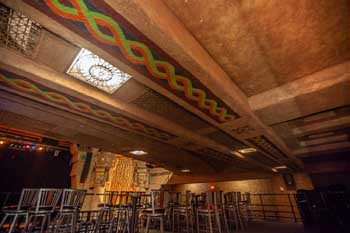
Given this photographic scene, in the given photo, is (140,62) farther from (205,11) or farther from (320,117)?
(320,117)

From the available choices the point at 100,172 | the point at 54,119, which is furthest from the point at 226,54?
the point at 100,172

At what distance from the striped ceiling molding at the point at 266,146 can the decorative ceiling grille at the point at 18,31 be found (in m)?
4.36

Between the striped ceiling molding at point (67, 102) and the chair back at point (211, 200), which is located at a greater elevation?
the striped ceiling molding at point (67, 102)

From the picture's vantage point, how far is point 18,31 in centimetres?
160

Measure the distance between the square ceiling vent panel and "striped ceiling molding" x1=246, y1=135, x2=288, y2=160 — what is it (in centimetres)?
342

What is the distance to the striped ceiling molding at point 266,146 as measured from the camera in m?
4.12

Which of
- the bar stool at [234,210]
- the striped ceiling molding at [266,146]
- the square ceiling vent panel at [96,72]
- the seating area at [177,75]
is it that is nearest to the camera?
the seating area at [177,75]

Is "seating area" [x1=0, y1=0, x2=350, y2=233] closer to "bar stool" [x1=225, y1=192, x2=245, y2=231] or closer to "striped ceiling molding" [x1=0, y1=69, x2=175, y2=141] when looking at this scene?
"striped ceiling molding" [x1=0, y1=69, x2=175, y2=141]

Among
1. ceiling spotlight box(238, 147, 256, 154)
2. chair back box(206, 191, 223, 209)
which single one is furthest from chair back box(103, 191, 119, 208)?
ceiling spotlight box(238, 147, 256, 154)

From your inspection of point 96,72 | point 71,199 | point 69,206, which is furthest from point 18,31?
point 71,199

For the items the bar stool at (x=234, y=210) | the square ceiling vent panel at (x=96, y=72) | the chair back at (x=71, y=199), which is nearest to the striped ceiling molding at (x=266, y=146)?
the bar stool at (x=234, y=210)

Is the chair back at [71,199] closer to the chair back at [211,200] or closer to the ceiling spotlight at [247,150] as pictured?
the chair back at [211,200]

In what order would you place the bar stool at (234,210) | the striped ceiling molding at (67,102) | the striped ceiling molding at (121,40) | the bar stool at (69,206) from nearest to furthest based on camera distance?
the striped ceiling molding at (121,40) → the striped ceiling molding at (67,102) → the bar stool at (69,206) → the bar stool at (234,210)

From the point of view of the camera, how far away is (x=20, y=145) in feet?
22.5
